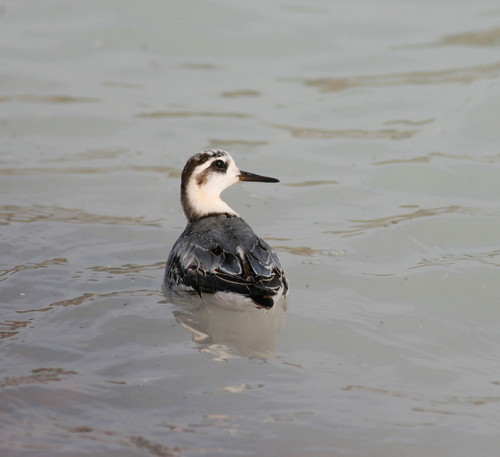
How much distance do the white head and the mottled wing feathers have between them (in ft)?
1.96

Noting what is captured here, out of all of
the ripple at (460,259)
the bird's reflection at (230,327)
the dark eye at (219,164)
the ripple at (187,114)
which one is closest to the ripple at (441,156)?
the ripple at (187,114)

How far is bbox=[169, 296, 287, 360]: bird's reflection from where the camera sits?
24.6 feet

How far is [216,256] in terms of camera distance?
8445 millimetres

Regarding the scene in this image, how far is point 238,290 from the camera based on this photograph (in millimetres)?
8086

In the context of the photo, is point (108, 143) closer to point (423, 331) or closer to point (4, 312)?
point (4, 312)

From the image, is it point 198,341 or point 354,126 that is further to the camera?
point 354,126

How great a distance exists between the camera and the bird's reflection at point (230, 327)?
749 cm

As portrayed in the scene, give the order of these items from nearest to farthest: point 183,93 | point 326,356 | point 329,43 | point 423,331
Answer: point 326,356
point 423,331
point 183,93
point 329,43

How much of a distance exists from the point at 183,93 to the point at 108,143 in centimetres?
194

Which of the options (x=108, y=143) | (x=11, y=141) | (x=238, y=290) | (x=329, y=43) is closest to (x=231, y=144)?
(x=108, y=143)

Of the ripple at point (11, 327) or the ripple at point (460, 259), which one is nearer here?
the ripple at point (11, 327)

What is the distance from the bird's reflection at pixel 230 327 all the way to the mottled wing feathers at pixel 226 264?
0.17 m

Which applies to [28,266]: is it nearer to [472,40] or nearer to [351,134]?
[351,134]

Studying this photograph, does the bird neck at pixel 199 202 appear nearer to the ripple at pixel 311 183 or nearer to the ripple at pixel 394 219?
the ripple at pixel 394 219
